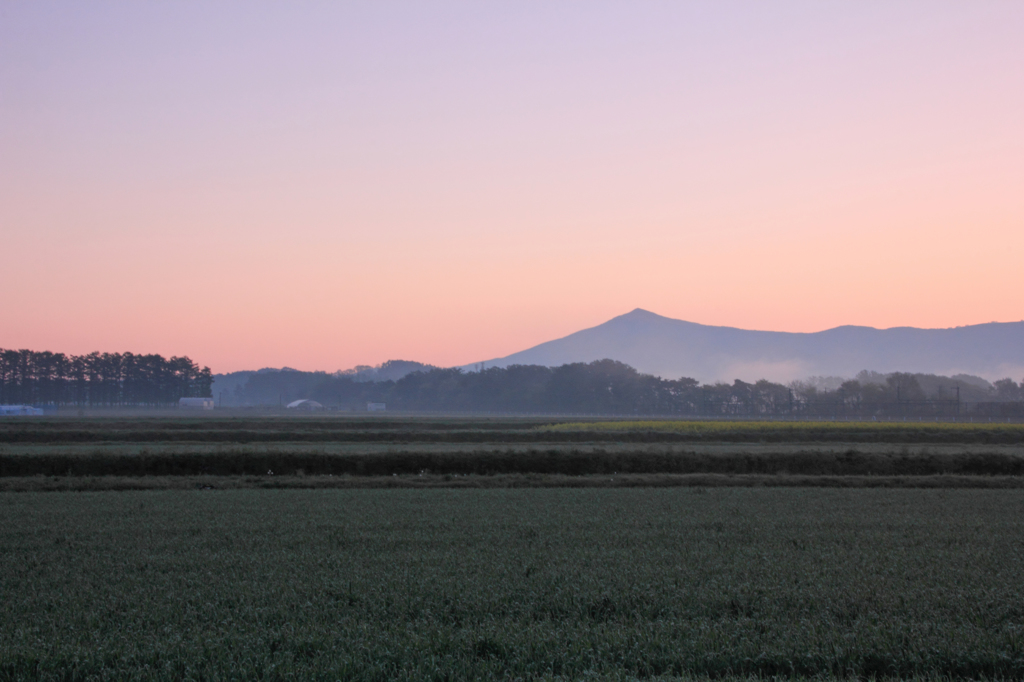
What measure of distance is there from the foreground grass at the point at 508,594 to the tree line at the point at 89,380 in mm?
192652

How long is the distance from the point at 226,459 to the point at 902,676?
2913 centimetres

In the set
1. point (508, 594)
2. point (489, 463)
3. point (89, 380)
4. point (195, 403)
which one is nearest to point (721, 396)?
point (489, 463)

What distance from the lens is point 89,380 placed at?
18525cm

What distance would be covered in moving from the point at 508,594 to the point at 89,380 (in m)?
208

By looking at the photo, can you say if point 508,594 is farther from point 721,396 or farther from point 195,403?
point 195,403

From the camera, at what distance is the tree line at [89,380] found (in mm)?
175125

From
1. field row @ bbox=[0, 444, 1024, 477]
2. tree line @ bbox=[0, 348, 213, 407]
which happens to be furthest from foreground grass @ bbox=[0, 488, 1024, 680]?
tree line @ bbox=[0, 348, 213, 407]

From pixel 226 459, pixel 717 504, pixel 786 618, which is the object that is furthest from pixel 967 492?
pixel 226 459

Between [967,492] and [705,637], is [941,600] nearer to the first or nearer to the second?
[705,637]

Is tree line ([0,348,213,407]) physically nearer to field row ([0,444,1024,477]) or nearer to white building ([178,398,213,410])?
white building ([178,398,213,410])

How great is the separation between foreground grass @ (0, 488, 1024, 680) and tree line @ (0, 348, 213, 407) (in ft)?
632

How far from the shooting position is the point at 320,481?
1045 inches

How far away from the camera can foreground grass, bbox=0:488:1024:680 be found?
708cm

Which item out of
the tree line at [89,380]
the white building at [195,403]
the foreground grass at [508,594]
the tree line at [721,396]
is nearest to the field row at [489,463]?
the foreground grass at [508,594]
